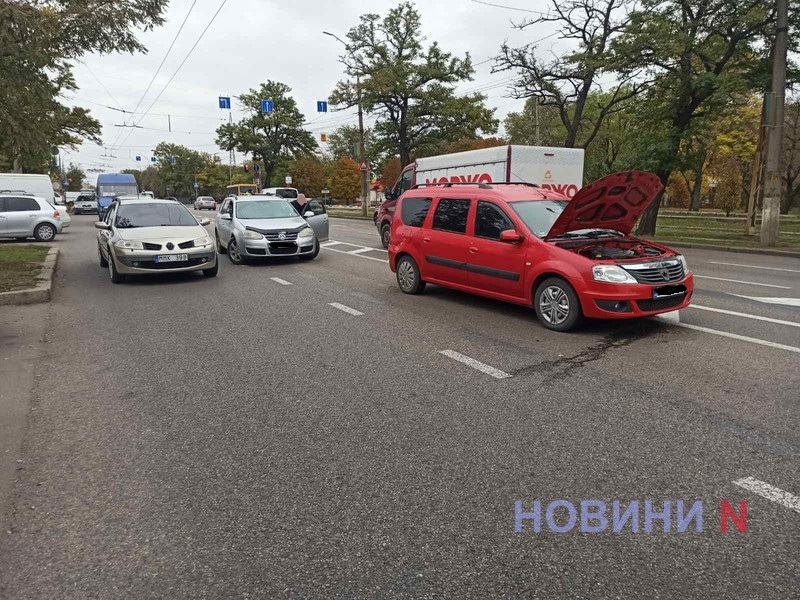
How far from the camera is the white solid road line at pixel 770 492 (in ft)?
10.0

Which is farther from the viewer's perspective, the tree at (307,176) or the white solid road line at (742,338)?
the tree at (307,176)

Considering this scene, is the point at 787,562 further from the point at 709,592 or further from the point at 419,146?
the point at 419,146

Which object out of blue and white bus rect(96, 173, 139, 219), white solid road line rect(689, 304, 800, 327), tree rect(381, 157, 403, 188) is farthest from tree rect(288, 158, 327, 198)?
white solid road line rect(689, 304, 800, 327)

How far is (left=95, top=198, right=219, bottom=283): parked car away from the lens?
1047cm

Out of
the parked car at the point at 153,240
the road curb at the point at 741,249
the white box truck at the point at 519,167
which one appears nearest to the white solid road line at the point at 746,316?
the white box truck at the point at 519,167

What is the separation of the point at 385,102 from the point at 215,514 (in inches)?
1359

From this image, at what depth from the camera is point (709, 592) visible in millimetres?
2422

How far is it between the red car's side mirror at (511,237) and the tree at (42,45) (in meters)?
8.34

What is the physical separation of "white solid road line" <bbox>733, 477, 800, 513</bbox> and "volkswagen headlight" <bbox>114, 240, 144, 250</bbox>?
9901 mm

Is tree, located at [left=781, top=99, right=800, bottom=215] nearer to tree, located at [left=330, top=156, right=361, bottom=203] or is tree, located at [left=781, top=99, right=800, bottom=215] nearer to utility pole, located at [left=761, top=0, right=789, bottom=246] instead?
→ utility pole, located at [left=761, top=0, right=789, bottom=246]

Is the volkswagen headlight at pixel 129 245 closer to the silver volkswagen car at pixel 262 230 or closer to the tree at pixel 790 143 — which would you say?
the silver volkswagen car at pixel 262 230

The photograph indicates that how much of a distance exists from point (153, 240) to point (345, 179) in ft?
245

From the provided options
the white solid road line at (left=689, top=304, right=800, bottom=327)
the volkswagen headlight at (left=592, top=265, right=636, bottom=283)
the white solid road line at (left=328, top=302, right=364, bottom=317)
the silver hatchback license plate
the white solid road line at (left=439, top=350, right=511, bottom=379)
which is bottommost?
the white solid road line at (left=439, top=350, right=511, bottom=379)

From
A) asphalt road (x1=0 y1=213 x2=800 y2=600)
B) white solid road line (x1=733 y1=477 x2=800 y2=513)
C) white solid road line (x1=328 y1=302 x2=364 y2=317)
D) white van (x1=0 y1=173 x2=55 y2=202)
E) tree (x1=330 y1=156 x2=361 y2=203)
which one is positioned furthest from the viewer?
tree (x1=330 y1=156 x2=361 y2=203)
